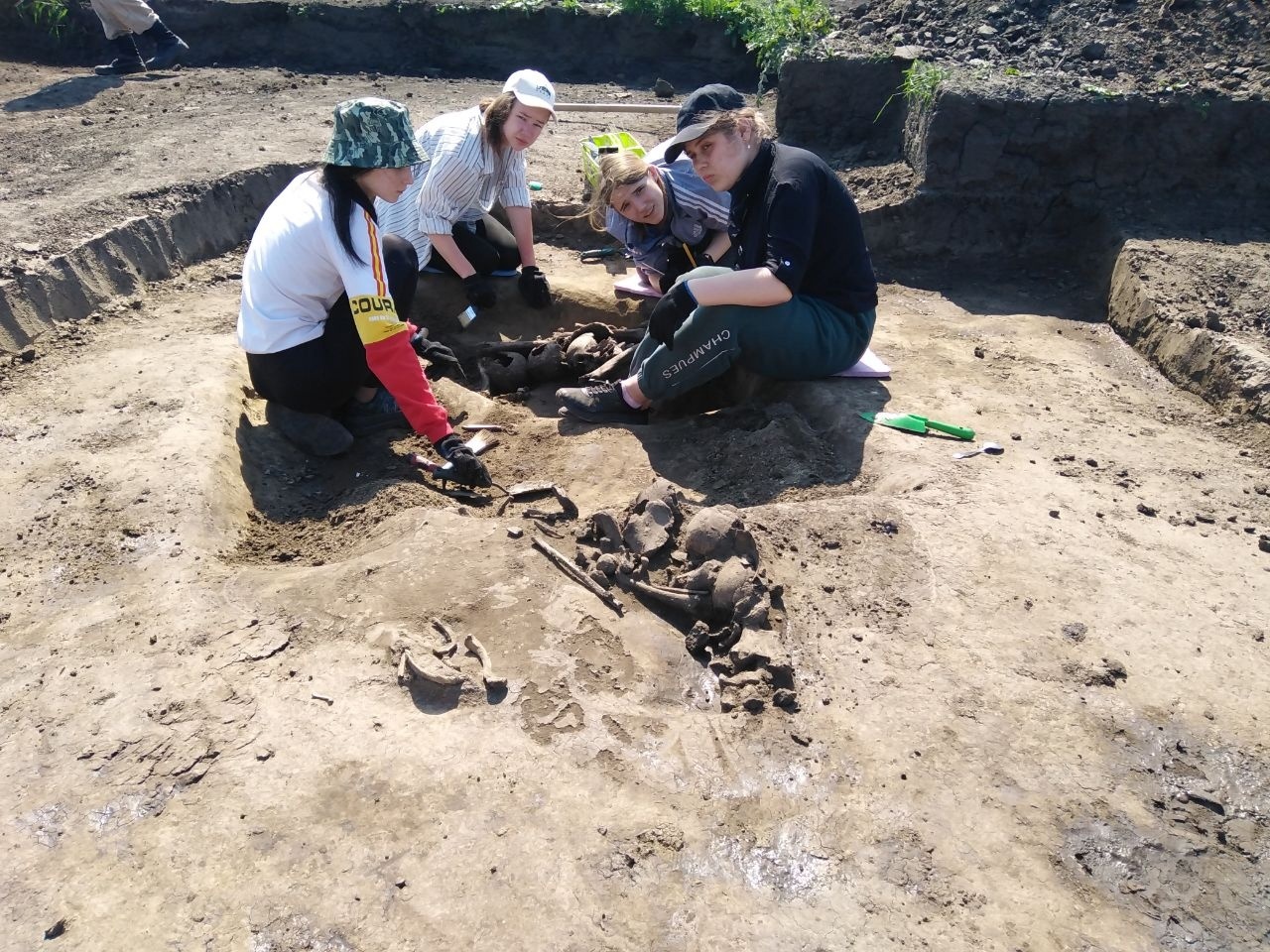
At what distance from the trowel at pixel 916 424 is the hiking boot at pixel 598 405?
114 cm

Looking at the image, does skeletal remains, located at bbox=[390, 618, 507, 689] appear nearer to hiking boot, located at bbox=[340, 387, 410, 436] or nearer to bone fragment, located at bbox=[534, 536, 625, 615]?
bone fragment, located at bbox=[534, 536, 625, 615]

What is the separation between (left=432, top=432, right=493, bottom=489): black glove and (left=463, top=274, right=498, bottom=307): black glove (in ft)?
5.78

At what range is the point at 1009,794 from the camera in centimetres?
251

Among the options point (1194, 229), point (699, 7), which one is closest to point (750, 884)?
point (1194, 229)

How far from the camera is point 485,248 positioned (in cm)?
561

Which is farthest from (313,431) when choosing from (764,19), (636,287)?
(764,19)

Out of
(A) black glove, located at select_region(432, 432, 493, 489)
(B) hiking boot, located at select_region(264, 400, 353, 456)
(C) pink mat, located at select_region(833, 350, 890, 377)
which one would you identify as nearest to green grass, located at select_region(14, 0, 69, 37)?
(B) hiking boot, located at select_region(264, 400, 353, 456)

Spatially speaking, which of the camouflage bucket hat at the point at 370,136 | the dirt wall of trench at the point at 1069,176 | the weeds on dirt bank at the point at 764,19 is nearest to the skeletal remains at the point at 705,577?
the camouflage bucket hat at the point at 370,136

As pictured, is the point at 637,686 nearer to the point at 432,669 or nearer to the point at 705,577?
the point at 705,577

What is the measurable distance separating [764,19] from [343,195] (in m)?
6.26

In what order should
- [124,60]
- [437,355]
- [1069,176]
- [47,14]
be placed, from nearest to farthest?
[437,355] → [1069,176] → [124,60] → [47,14]

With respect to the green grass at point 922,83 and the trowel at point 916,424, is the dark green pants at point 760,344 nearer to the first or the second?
the trowel at point 916,424

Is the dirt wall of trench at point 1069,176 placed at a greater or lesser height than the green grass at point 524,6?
lesser

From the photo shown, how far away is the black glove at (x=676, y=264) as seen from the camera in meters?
5.06
